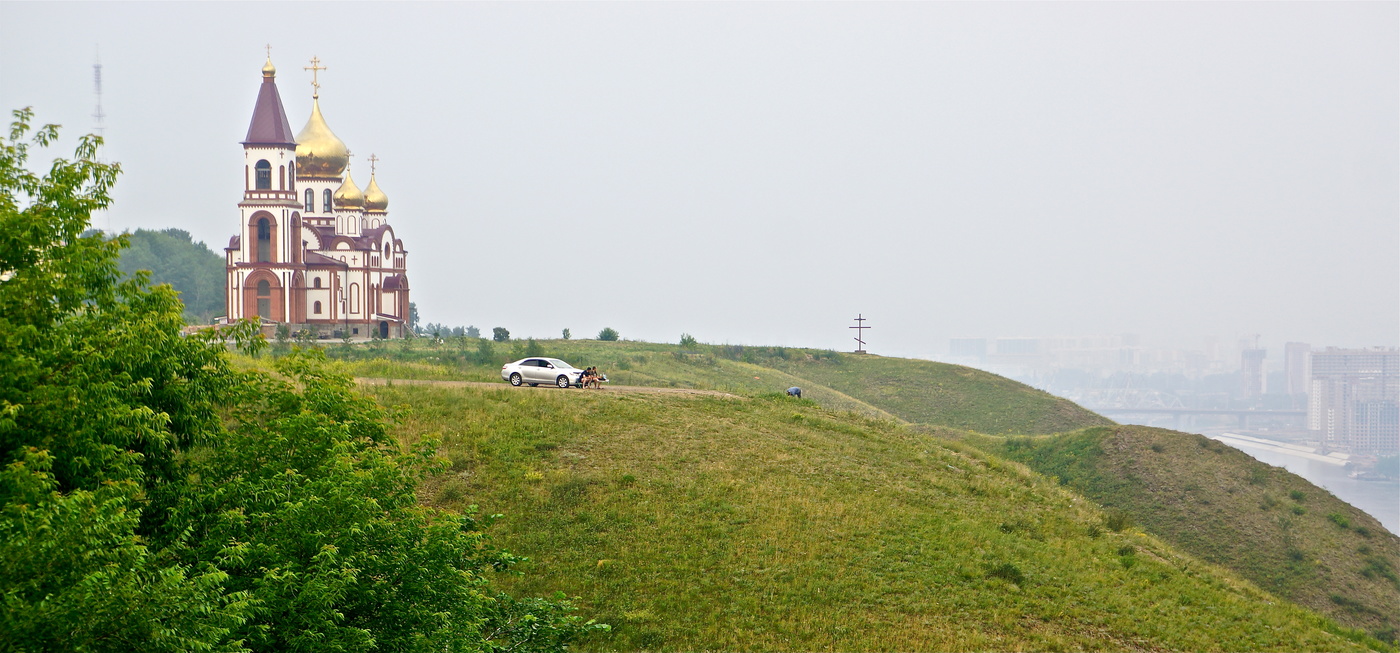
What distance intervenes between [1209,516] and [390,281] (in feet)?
205

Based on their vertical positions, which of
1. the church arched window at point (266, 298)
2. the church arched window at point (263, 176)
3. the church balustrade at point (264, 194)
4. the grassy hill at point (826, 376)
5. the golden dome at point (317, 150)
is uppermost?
the golden dome at point (317, 150)

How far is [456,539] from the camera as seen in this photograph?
1662 cm

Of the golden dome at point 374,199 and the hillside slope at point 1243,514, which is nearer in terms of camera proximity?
the hillside slope at point 1243,514

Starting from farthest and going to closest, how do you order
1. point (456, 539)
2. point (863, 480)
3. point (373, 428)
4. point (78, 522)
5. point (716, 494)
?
1. point (863, 480)
2. point (716, 494)
3. point (373, 428)
4. point (456, 539)
5. point (78, 522)

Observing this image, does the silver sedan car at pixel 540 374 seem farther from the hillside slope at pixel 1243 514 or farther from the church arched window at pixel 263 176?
the church arched window at pixel 263 176

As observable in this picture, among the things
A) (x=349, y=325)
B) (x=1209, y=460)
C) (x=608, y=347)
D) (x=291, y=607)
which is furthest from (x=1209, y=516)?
(x=349, y=325)

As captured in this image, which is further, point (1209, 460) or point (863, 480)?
point (1209, 460)

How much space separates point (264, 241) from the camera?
6906cm

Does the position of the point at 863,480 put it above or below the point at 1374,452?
above

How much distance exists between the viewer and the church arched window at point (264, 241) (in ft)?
226

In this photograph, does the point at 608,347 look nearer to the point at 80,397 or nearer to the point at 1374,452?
the point at 80,397

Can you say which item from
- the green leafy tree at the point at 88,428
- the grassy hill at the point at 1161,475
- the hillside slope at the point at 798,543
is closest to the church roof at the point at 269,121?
the grassy hill at the point at 1161,475

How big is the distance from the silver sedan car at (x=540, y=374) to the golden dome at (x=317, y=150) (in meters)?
44.9

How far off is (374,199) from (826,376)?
1570 inches
